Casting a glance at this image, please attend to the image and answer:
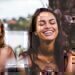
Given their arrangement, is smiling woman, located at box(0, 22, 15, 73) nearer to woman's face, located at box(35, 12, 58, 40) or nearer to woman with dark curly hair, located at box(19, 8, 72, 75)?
woman with dark curly hair, located at box(19, 8, 72, 75)

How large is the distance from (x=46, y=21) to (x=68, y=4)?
0.23 meters

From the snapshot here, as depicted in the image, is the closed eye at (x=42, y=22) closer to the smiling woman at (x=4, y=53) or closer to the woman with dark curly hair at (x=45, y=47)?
the woman with dark curly hair at (x=45, y=47)

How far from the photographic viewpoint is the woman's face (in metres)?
1.52

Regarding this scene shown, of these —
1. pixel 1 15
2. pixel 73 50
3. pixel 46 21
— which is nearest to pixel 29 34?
pixel 46 21

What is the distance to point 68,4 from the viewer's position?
5.01 ft

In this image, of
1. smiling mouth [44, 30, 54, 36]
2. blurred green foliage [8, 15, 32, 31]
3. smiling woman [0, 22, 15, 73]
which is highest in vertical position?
blurred green foliage [8, 15, 32, 31]

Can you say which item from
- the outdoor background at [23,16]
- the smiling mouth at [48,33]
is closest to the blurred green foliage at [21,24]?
the outdoor background at [23,16]

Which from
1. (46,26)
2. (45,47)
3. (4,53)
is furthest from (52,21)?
(4,53)

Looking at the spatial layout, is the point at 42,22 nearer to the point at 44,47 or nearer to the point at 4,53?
the point at 44,47

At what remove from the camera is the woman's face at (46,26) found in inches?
59.7

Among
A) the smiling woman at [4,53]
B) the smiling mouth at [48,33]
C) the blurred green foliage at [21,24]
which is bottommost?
the smiling woman at [4,53]

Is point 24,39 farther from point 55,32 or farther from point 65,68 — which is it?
point 65,68

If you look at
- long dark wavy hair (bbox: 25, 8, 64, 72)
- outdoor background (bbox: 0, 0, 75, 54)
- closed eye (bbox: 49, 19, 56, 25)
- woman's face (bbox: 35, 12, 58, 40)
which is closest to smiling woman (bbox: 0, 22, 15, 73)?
outdoor background (bbox: 0, 0, 75, 54)

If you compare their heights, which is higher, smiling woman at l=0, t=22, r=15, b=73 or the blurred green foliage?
the blurred green foliage
